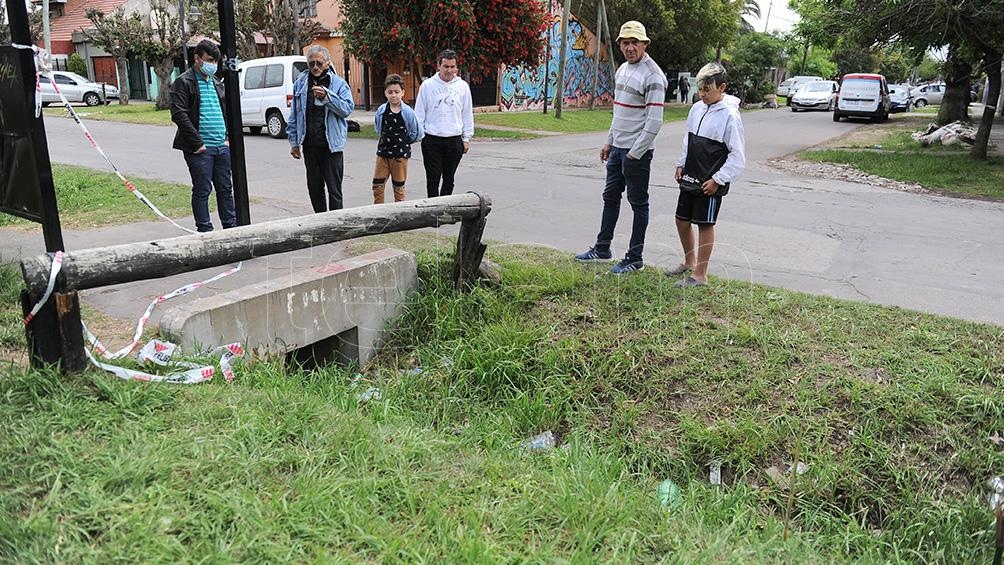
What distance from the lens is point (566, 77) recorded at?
33.8 meters

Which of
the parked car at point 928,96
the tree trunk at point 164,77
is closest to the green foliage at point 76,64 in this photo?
the tree trunk at point 164,77

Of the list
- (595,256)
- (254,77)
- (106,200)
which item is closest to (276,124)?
(254,77)

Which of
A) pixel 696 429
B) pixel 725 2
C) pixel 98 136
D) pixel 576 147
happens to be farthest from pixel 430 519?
pixel 725 2

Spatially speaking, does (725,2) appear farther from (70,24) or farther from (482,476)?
(482,476)

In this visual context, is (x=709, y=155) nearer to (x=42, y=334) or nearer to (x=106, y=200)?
(x=42, y=334)

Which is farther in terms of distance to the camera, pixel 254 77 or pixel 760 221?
pixel 254 77

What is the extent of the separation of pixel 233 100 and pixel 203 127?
94 centimetres

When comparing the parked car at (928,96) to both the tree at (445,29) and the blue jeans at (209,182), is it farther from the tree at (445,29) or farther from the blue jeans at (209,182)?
the blue jeans at (209,182)

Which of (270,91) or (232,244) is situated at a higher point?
(270,91)

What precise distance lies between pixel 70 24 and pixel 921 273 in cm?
4202

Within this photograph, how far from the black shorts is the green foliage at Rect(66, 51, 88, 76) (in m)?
37.8

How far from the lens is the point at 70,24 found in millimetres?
37500

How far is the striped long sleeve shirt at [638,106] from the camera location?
560 cm

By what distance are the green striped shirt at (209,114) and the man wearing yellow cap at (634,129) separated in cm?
346
